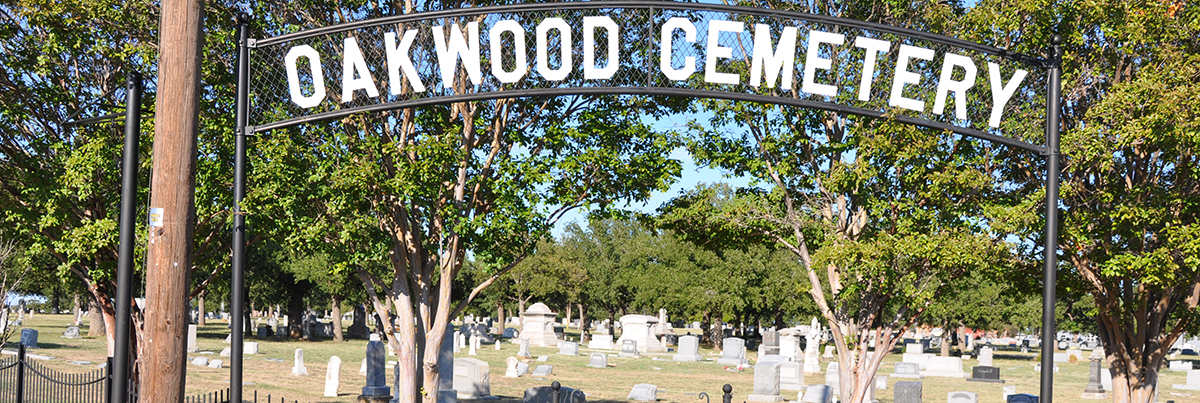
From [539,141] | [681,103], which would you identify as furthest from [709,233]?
[539,141]

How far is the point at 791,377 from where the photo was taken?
2798 cm

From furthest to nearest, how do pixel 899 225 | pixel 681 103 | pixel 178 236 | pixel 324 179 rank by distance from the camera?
pixel 681 103 < pixel 899 225 < pixel 324 179 < pixel 178 236

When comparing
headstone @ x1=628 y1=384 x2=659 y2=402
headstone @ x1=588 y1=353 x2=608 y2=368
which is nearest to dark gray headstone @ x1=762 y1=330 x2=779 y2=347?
headstone @ x1=588 y1=353 x2=608 y2=368

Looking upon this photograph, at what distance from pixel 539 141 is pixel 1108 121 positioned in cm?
816

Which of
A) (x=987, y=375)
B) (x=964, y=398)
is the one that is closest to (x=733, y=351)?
(x=987, y=375)

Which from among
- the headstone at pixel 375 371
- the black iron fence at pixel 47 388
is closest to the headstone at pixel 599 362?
the headstone at pixel 375 371

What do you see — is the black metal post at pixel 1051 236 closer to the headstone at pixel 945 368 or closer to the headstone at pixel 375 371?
the headstone at pixel 375 371

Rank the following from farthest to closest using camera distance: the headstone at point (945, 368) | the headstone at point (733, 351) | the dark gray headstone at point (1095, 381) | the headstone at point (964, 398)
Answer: the headstone at point (733, 351) < the headstone at point (945, 368) < the dark gray headstone at point (1095, 381) < the headstone at point (964, 398)

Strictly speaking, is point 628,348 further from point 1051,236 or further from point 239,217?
point 239,217

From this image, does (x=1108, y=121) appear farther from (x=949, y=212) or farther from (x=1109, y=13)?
(x=949, y=212)

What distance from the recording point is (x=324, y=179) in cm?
1298

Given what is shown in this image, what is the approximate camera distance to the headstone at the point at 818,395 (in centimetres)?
2275

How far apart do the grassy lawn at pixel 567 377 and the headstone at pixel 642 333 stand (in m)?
3.43

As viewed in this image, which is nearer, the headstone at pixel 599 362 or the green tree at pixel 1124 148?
the green tree at pixel 1124 148
